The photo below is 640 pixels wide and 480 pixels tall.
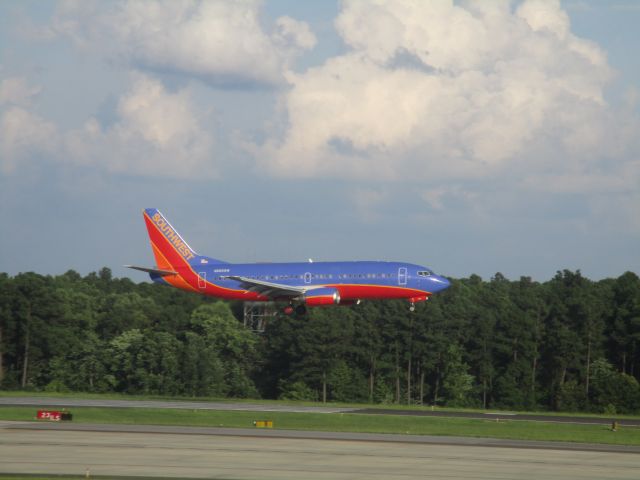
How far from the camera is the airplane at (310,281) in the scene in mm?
94000

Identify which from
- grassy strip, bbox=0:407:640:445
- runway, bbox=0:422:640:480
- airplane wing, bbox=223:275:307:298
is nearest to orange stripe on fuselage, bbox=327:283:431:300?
airplane wing, bbox=223:275:307:298

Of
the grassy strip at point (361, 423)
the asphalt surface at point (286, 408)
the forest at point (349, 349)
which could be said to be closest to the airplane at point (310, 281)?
the asphalt surface at point (286, 408)

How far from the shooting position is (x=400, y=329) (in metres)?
171

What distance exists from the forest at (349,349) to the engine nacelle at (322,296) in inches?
2220

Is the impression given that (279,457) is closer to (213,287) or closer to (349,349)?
(213,287)

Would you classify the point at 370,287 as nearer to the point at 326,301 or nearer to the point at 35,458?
the point at 326,301

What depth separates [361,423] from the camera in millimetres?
72125

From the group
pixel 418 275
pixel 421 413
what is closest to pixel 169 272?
pixel 418 275

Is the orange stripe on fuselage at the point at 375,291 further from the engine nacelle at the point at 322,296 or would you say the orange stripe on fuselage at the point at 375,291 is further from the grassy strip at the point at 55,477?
the grassy strip at the point at 55,477

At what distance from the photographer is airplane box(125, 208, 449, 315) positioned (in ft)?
308

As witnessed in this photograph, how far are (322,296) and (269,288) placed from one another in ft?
17.4

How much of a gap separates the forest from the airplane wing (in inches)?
2032

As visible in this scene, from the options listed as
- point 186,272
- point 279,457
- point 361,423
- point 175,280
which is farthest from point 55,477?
point 175,280

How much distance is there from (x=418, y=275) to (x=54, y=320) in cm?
8118
